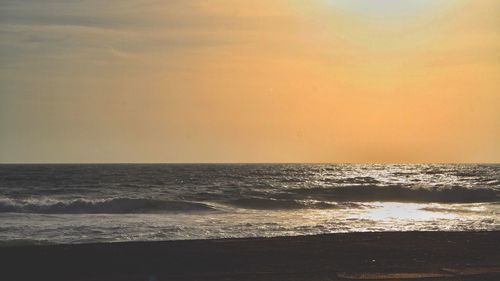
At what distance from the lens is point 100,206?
115 ft

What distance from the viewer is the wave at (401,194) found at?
151 ft

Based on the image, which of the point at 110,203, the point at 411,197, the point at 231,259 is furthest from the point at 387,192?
the point at 231,259

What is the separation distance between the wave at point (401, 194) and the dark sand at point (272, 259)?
2745 centimetres

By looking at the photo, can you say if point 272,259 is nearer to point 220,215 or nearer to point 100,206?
point 220,215

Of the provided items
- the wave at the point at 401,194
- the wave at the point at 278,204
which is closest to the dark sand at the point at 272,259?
the wave at the point at 278,204

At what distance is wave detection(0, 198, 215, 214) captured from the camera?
32969mm

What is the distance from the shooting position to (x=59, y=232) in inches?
840

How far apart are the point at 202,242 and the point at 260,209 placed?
54.3ft

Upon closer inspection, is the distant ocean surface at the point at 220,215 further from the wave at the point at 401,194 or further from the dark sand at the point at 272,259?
the dark sand at the point at 272,259

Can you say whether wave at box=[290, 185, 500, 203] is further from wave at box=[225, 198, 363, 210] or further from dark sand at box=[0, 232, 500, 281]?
dark sand at box=[0, 232, 500, 281]

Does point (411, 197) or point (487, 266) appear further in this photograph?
point (411, 197)

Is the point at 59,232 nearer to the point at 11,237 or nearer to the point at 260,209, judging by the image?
the point at 11,237

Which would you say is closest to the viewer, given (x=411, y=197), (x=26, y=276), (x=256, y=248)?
(x=26, y=276)

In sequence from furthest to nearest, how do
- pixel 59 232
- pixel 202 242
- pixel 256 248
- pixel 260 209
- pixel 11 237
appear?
pixel 260 209 → pixel 59 232 → pixel 11 237 → pixel 202 242 → pixel 256 248
